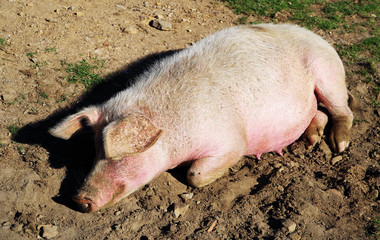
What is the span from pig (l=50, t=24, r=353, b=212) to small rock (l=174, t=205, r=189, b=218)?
29 cm

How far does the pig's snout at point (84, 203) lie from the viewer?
2.95 m

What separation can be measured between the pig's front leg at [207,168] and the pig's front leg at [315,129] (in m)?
1.10

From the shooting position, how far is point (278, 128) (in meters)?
3.76

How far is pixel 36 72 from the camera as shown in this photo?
4.54 metres

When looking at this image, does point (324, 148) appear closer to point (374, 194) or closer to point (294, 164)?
point (294, 164)

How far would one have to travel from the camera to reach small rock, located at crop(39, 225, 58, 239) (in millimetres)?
2863

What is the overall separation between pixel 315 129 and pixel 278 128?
0.61 metres

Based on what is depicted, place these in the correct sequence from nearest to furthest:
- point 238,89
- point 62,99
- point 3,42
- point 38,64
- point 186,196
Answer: point 186,196
point 238,89
point 62,99
point 38,64
point 3,42

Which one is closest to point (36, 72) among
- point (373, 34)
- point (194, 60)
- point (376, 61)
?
point (194, 60)

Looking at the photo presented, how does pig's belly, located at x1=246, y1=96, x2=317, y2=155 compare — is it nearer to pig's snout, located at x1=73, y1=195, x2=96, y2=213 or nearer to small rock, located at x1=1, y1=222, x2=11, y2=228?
pig's snout, located at x1=73, y1=195, x2=96, y2=213

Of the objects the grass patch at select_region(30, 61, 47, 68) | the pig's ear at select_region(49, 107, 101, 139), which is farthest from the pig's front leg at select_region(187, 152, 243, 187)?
the grass patch at select_region(30, 61, 47, 68)

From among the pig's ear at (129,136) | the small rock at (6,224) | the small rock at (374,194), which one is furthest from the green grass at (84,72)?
the small rock at (374,194)

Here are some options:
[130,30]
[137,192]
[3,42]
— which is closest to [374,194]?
[137,192]

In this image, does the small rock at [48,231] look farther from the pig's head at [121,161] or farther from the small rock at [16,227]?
the pig's head at [121,161]
